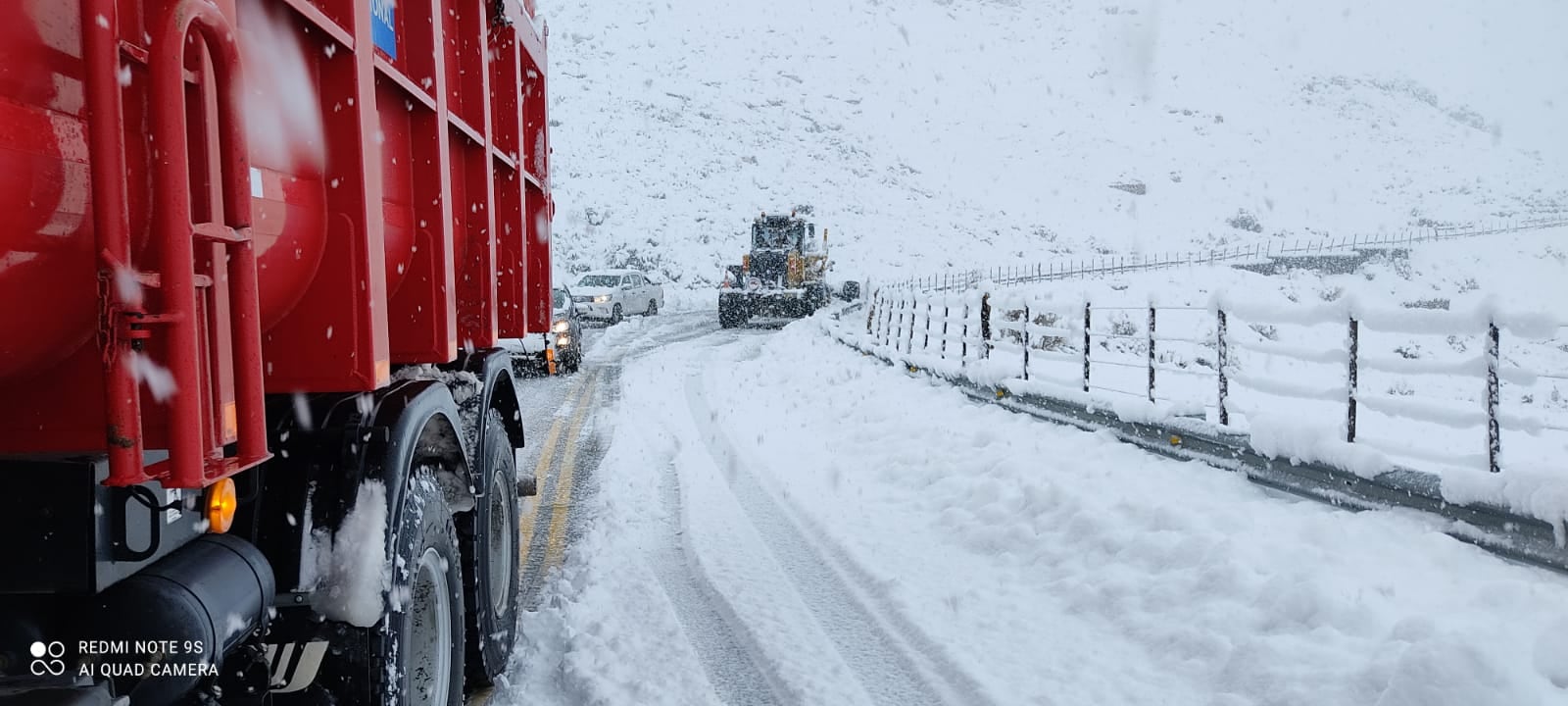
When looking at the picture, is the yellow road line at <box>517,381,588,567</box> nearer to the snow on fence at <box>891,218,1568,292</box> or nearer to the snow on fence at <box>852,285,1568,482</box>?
the snow on fence at <box>852,285,1568,482</box>

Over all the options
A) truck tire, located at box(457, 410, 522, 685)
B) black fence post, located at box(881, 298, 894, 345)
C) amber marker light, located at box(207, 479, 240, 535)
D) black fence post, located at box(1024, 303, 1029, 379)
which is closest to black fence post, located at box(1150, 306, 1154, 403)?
black fence post, located at box(1024, 303, 1029, 379)

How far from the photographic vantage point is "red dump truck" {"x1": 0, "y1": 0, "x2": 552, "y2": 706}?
5.23ft

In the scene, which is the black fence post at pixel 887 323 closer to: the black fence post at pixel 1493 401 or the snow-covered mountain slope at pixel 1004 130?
the black fence post at pixel 1493 401

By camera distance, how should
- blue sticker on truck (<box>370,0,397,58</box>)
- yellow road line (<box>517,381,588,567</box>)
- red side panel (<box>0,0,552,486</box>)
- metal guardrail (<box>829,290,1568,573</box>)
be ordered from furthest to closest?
yellow road line (<box>517,381,588,567</box>), metal guardrail (<box>829,290,1568,573</box>), blue sticker on truck (<box>370,0,397,58</box>), red side panel (<box>0,0,552,486</box>)

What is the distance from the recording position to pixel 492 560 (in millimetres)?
4461

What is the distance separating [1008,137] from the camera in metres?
70.1

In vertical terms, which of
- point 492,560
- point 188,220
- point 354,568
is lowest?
point 492,560

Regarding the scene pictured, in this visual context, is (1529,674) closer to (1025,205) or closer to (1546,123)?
(1025,205)

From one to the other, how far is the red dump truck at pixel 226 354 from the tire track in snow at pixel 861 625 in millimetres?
1953

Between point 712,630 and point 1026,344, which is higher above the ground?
point 1026,344

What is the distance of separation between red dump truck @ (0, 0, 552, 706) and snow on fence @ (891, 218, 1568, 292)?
35.1 meters

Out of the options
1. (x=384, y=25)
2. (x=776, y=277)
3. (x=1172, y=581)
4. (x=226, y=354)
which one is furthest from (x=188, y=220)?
(x=776, y=277)

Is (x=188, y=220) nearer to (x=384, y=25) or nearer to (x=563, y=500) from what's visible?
(x=384, y=25)

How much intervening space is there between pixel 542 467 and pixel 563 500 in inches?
52.7
